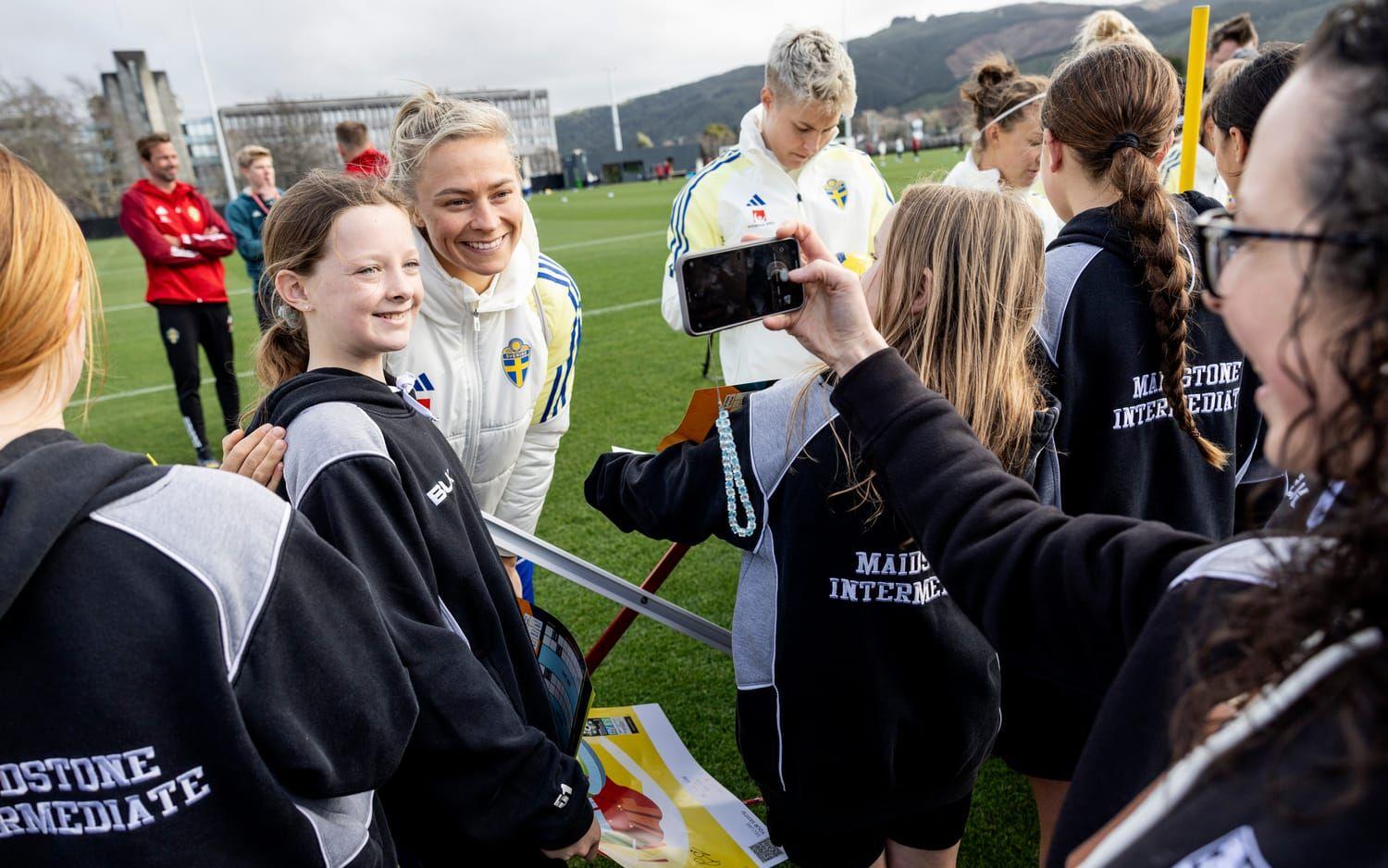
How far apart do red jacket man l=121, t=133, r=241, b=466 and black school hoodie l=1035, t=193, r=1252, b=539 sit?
5985 mm

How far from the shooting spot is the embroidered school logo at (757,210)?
11.9 ft

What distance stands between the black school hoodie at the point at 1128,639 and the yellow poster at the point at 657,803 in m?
1.30

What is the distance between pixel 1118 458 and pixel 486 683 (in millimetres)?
1531

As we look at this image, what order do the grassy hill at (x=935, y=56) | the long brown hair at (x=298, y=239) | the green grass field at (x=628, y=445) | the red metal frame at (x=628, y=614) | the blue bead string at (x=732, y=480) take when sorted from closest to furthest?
the blue bead string at (x=732, y=480), the long brown hair at (x=298, y=239), the red metal frame at (x=628, y=614), the green grass field at (x=628, y=445), the grassy hill at (x=935, y=56)

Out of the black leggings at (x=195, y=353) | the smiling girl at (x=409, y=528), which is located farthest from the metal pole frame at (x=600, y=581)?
the black leggings at (x=195, y=353)

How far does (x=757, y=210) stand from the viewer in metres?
3.65

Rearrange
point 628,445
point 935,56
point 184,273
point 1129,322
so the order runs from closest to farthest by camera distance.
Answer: point 1129,322, point 628,445, point 184,273, point 935,56

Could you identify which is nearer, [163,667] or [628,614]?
[163,667]

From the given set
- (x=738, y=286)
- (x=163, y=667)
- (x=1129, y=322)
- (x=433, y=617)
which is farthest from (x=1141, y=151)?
(x=163, y=667)

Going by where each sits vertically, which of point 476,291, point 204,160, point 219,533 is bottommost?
point 219,533

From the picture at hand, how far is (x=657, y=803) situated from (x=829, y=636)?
3.48 feet

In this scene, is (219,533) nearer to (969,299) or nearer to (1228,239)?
(1228,239)

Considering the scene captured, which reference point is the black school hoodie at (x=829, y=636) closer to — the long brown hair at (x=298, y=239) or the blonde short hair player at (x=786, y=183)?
the long brown hair at (x=298, y=239)

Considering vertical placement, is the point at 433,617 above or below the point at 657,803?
above
